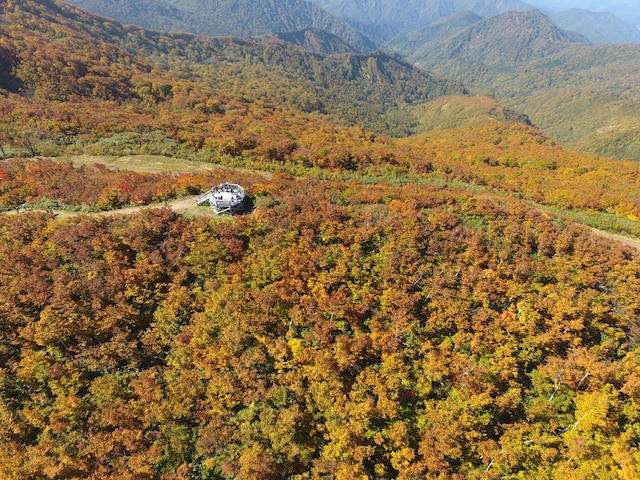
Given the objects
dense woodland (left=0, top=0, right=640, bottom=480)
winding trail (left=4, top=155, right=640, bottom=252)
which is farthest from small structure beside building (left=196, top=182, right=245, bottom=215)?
dense woodland (left=0, top=0, right=640, bottom=480)

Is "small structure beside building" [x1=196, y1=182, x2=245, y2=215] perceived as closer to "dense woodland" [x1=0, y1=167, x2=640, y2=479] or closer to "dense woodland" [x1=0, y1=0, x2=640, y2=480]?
"dense woodland" [x1=0, y1=0, x2=640, y2=480]

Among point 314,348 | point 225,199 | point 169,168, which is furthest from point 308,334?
point 169,168

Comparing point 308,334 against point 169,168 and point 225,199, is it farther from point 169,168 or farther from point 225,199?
Answer: point 169,168

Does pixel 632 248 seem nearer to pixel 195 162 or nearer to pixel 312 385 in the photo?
pixel 312 385

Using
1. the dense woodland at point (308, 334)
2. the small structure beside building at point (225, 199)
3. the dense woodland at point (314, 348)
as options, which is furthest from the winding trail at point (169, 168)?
the dense woodland at point (314, 348)

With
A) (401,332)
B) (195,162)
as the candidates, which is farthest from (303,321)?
(195,162)

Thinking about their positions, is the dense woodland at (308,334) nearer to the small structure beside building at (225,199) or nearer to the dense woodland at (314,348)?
the dense woodland at (314,348)
